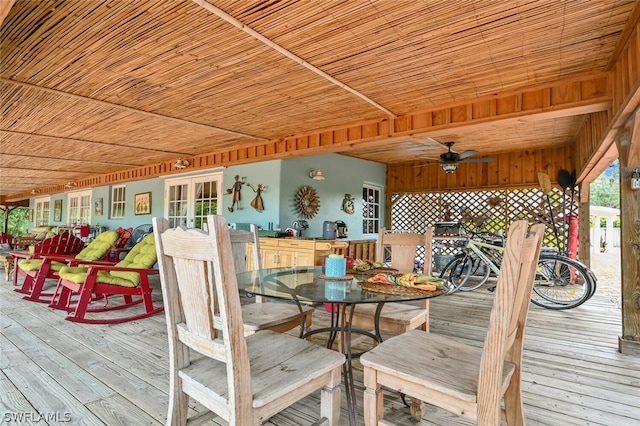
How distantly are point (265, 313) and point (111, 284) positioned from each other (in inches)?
88.1

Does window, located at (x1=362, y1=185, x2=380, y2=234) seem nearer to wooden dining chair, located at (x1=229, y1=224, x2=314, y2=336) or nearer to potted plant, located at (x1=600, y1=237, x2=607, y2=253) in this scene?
wooden dining chair, located at (x1=229, y1=224, x2=314, y2=336)

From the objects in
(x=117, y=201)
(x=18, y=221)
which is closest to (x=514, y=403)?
(x=117, y=201)

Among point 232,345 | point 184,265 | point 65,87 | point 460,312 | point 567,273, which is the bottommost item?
point 460,312

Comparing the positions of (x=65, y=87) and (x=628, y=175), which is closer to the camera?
(x=628, y=175)

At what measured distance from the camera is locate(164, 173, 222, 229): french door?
20.0 ft

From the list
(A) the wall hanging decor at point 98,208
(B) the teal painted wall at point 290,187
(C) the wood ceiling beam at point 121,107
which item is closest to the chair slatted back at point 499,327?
(C) the wood ceiling beam at point 121,107

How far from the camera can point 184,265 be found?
1193 mm

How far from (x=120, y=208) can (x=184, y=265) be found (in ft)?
27.1

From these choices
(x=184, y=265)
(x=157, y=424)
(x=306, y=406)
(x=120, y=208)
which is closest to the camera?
(x=184, y=265)

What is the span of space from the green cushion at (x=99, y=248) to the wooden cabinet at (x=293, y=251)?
203 cm

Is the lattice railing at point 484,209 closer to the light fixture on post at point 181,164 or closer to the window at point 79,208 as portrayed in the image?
the light fixture on post at point 181,164

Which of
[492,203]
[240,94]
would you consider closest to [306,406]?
[240,94]

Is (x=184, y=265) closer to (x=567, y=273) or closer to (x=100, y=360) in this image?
(x=100, y=360)

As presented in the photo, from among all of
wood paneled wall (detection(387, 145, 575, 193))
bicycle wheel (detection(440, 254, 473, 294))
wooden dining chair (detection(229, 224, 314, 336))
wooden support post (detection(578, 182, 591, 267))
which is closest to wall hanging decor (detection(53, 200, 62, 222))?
wood paneled wall (detection(387, 145, 575, 193))
